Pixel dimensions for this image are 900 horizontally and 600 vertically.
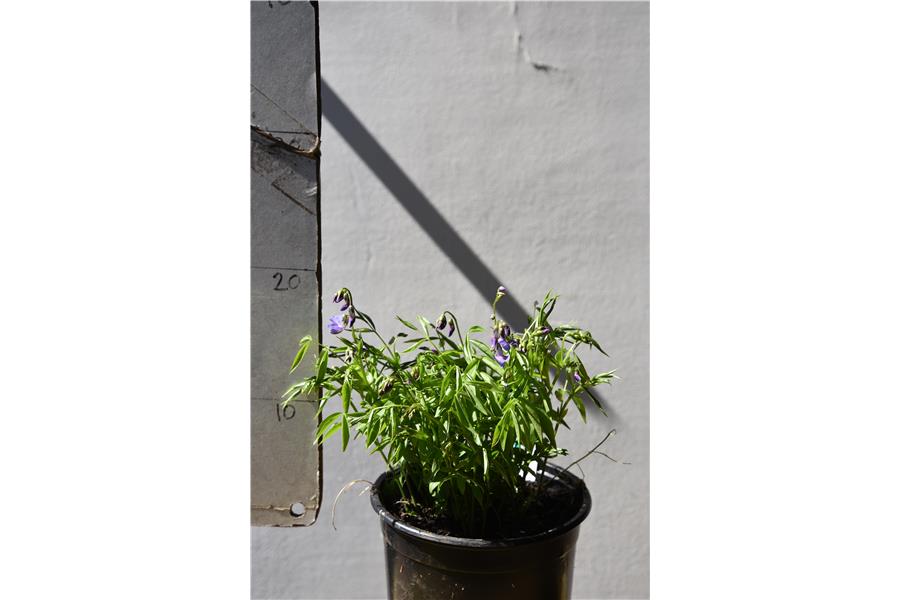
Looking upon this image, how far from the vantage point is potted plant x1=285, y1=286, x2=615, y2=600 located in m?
1.47

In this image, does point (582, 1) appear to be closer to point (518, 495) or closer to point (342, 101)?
point (342, 101)

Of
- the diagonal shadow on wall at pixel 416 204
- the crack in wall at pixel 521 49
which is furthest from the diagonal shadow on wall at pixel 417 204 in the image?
the crack in wall at pixel 521 49

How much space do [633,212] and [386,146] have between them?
765mm

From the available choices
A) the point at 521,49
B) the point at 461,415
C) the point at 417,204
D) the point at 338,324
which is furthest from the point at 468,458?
the point at 521,49

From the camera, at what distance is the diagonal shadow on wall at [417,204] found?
206 centimetres

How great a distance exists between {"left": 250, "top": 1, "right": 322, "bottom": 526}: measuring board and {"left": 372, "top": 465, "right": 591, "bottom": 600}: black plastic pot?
0.60 m

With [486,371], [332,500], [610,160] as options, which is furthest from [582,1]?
[332,500]

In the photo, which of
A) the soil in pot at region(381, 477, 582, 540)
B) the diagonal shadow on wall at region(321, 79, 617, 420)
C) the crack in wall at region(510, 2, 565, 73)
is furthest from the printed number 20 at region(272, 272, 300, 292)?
the crack in wall at region(510, 2, 565, 73)

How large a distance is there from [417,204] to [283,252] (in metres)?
0.43

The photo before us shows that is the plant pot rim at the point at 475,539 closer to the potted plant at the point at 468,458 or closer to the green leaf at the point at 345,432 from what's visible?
the potted plant at the point at 468,458

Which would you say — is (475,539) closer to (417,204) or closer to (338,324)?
(338,324)

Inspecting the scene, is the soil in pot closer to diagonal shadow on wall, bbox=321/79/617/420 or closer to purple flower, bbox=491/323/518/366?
purple flower, bbox=491/323/518/366

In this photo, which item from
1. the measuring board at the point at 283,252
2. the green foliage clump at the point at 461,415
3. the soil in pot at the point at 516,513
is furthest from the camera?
the measuring board at the point at 283,252

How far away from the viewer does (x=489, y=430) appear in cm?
151
